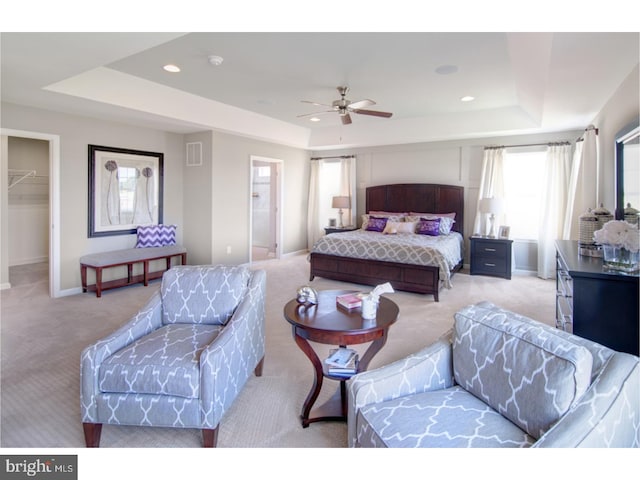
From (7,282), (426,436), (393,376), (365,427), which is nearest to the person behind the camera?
(426,436)

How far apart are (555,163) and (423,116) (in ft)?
7.20

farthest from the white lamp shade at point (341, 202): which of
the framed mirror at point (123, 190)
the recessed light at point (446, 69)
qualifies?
the recessed light at point (446, 69)

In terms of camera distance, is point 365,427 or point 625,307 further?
point 625,307

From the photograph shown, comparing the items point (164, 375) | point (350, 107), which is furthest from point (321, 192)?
point (164, 375)

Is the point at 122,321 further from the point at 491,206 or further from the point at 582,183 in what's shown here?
the point at 582,183

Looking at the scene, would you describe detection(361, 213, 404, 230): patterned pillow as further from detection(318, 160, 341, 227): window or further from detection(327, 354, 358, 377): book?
detection(327, 354, 358, 377): book

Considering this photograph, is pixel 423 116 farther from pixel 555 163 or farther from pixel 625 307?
pixel 625 307

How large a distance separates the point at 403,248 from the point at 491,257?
1.98 metres

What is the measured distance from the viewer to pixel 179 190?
6254 millimetres

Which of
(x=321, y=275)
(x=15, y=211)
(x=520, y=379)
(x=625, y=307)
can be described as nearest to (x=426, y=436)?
(x=520, y=379)

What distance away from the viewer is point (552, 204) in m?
5.70

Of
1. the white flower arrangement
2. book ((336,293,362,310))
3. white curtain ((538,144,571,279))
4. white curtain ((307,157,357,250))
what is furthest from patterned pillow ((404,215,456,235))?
book ((336,293,362,310))

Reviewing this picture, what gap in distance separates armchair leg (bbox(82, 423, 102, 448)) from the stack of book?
1.23m

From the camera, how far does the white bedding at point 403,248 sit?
15.3 feet
